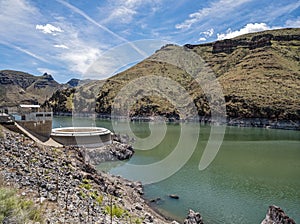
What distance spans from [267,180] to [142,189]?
1329 centimetres

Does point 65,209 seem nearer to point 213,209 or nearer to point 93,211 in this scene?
point 93,211

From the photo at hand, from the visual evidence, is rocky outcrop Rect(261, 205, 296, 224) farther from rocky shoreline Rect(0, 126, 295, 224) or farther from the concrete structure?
the concrete structure

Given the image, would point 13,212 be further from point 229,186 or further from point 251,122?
point 251,122

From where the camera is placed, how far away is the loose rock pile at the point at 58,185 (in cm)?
1120

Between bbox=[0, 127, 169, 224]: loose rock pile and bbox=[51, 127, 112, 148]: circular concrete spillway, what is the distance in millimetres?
10035

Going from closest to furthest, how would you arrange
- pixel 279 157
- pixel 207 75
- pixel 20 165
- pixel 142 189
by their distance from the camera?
pixel 20 165 < pixel 142 189 < pixel 279 157 < pixel 207 75

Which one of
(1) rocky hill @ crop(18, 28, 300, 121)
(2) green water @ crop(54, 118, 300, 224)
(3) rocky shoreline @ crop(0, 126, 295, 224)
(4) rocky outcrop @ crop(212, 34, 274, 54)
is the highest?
(4) rocky outcrop @ crop(212, 34, 274, 54)

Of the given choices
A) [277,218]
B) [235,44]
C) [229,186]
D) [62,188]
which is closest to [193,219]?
[277,218]

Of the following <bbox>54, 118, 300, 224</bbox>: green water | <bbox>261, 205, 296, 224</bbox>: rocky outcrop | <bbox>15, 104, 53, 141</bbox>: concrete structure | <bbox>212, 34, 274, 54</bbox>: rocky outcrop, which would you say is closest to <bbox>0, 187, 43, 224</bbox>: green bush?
<bbox>54, 118, 300, 224</bbox>: green water

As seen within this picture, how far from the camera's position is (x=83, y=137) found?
31078mm

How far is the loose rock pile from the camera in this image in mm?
11203

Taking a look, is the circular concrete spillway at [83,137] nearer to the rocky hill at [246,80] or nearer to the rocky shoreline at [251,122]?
the rocky shoreline at [251,122]

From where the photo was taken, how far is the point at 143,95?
135 m

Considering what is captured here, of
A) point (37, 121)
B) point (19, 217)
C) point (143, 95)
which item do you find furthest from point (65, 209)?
point (143, 95)
